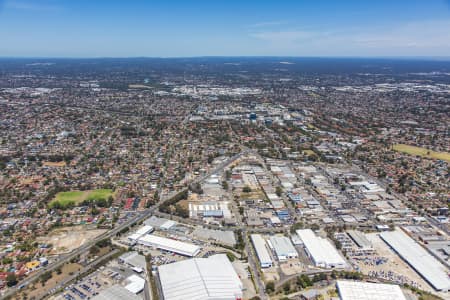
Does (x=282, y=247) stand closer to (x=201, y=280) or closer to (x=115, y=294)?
(x=201, y=280)

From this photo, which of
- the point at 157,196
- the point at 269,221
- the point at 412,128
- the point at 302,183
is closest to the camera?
the point at 269,221

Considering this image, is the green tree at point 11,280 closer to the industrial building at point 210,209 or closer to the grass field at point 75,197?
the grass field at point 75,197

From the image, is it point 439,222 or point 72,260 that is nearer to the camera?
point 72,260

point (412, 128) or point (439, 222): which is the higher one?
point (412, 128)

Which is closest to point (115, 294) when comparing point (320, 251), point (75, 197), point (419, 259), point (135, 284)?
point (135, 284)

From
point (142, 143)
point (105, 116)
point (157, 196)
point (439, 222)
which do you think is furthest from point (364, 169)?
point (105, 116)

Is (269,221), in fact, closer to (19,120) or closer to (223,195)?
(223,195)

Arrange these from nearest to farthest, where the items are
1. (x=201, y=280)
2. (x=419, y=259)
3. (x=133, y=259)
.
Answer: (x=201, y=280) < (x=133, y=259) < (x=419, y=259)
